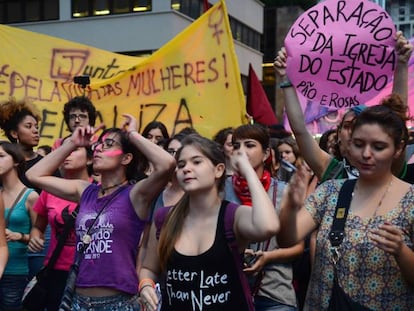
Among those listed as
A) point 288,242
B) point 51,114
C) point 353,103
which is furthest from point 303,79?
point 51,114

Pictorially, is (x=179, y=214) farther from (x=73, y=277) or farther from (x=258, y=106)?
(x=258, y=106)

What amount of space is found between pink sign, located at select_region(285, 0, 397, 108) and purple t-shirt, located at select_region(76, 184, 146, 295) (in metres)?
1.27

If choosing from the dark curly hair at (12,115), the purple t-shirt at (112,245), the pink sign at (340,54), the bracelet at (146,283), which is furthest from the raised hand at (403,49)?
the dark curly hair at (12,115)

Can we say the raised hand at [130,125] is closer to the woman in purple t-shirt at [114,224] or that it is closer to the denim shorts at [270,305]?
the woman in purple t-shirt at [114,224]

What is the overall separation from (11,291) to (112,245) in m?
1.41

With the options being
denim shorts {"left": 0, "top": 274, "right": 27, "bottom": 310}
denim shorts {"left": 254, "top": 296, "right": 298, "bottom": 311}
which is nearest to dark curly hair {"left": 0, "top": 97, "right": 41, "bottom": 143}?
denim shorts {"left": 0, "top": 274, "right": 27, "bottom": 310}

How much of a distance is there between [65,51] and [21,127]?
2.39 metres

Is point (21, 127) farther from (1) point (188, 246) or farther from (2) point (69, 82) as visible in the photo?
(1) point (188, 246)

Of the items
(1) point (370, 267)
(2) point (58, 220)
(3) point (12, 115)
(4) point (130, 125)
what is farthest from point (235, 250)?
(3) point (12, 115)

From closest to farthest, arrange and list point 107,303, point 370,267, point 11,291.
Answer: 1. point 370,267
2. point 107,303
3. point 11,291

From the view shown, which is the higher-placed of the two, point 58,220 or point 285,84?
point 285,84

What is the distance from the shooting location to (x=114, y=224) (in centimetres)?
377

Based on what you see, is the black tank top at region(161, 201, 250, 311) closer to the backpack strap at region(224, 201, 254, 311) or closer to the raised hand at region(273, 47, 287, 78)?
the backpack strap at region(224, 201, 254, 311)

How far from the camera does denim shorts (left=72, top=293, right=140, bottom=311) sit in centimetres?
368
